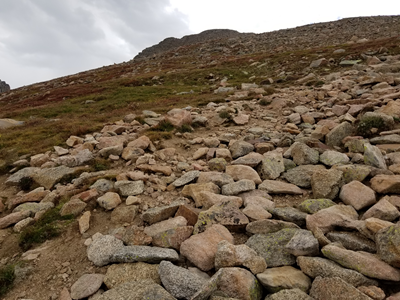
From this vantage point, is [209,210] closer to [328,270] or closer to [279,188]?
[279,188]

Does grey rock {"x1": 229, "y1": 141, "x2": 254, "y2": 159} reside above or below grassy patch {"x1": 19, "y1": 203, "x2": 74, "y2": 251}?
above

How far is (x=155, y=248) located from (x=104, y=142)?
22.3 feet

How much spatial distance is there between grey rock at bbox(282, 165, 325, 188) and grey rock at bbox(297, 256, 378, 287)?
301cm

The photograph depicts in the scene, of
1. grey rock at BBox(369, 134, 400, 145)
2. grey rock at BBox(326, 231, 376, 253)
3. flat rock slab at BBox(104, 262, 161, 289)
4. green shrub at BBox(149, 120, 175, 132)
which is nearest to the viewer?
grey rock at BBox(326, 231, 376, 253)

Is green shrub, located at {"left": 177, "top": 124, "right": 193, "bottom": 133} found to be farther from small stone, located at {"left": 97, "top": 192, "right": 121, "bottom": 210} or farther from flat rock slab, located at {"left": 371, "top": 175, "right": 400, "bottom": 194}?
flat rock slab, located at {"left": 371, "top": 175, "right": 400, "bottom": 194}

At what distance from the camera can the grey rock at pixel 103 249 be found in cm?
426

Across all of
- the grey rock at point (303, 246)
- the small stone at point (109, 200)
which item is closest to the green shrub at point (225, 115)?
the small stone at point (109, 200)

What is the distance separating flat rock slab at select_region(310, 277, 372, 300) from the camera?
2.66 meters

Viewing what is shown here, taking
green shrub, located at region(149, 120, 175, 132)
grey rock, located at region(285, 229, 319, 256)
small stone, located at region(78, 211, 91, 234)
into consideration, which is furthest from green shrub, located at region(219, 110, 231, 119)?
grey rock, located at region(285, 229, 319, 256)

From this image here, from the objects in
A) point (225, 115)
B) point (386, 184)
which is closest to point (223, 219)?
point (386, 184)

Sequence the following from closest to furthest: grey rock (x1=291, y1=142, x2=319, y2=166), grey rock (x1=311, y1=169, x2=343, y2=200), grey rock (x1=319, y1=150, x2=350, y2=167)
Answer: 1. grey rock (x1=311, y1=169, x2=343, y2=200)
2. grey rock (x1=319, y1=150, x2=350, y2=167)
3. grey rock (x1=291, y1=142, x2=319, y2=166)

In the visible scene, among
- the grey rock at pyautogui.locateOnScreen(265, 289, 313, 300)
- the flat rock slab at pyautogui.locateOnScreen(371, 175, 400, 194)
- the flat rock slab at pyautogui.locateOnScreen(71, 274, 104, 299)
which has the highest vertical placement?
the flat rock slab at pyautogui.locateOnScreen(371, 175, 400, 194)

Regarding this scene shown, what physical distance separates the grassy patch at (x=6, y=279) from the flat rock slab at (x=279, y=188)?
5181mm

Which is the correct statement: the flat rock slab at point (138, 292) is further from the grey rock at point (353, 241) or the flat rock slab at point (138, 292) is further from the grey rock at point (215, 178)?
the grey rock at point (215, 178)
